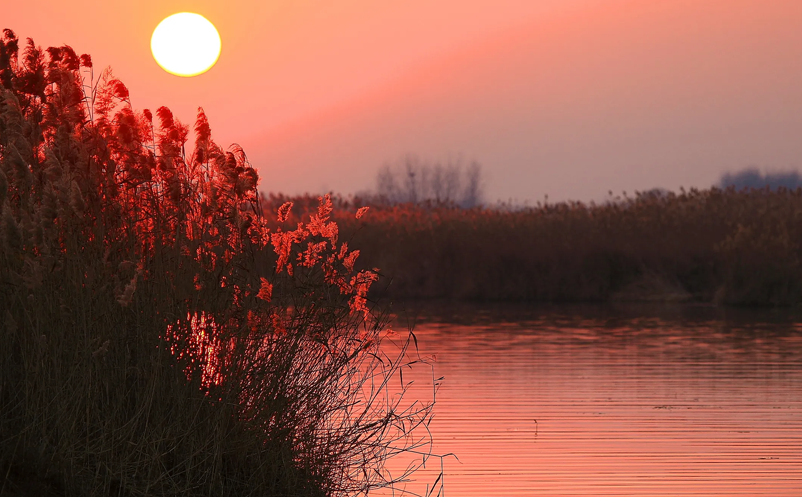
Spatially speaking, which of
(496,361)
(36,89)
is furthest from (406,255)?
(36,89)

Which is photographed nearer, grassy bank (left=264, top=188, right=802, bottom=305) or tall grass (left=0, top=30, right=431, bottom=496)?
tall grass (left=0, top=30, right=431, bottom=496)

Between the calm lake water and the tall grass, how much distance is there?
144 centimetres

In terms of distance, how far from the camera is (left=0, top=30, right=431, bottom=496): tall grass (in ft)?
17.8

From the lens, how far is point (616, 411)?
33.3 feet

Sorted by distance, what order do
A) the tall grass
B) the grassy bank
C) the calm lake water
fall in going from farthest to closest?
the grassy bank, the calm lake water, the tall grass

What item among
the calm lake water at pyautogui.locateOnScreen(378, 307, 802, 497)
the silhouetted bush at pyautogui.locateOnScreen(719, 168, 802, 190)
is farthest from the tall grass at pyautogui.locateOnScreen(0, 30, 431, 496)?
the silhouetted bush at pyautogui.locateOnScreen(719, 168, 802, 190)

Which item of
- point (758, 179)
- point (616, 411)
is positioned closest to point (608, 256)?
point (616, 411)

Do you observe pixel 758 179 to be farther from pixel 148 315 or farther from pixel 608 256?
pixel 148 315

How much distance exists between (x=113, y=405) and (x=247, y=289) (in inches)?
34.0

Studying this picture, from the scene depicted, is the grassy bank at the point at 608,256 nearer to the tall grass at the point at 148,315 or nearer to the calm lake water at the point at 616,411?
the calm lake water at the point at 616,411

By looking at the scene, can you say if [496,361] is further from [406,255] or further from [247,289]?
[406,255]

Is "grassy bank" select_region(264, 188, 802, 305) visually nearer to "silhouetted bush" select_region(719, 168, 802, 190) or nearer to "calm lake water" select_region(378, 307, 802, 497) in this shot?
"calm lake water" select_region(378, 307, 802, 497)

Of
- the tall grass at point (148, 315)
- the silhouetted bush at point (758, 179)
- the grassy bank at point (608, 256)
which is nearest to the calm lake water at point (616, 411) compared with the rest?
the tall grass at point (148, 315)

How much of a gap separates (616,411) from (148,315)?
562 centimetres
